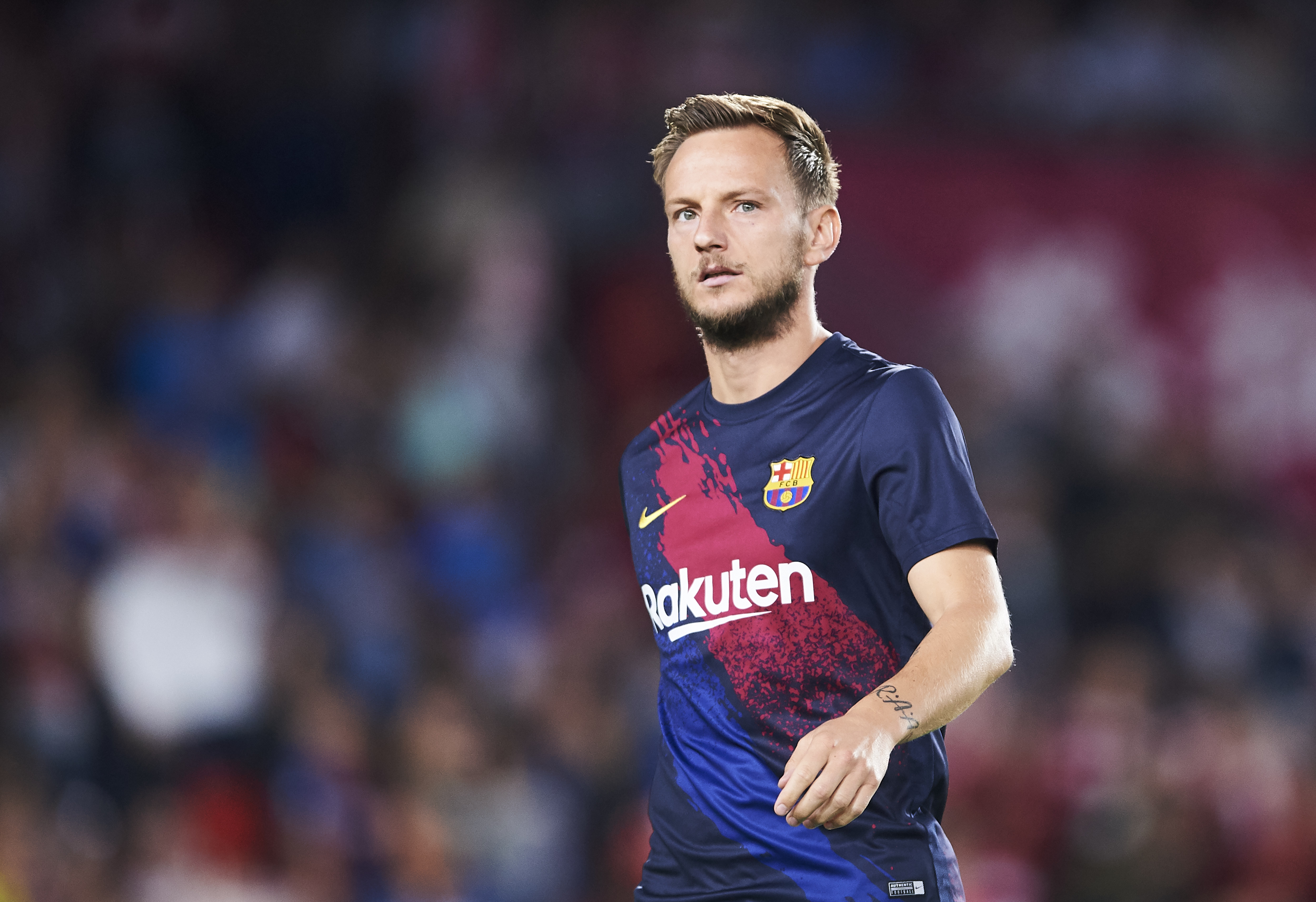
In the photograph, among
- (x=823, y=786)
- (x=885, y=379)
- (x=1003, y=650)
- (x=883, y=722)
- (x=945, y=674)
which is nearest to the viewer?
(x=823, y=786)

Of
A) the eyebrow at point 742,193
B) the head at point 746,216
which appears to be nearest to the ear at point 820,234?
the head at point 746,216

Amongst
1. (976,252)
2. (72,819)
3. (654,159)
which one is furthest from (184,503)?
(976,252)

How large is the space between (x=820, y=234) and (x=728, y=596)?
81 centimetres

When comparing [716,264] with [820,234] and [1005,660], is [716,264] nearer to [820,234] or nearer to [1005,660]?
[820,234]

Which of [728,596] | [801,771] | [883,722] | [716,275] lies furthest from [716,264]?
[801,771]

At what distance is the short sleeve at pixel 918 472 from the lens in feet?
9.62

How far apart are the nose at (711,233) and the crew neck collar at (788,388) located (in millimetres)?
295

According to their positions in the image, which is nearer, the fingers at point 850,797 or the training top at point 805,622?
the fingers at point 850,797

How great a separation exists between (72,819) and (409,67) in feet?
18.3

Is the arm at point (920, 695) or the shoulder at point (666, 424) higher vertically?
the shoulder at point (666, 424)

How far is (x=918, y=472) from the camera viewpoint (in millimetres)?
2977

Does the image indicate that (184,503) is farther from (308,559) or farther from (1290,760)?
(1290,760)

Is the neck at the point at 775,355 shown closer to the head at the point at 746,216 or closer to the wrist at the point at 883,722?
the head at the point at 746,216

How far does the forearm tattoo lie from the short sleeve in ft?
1.08
